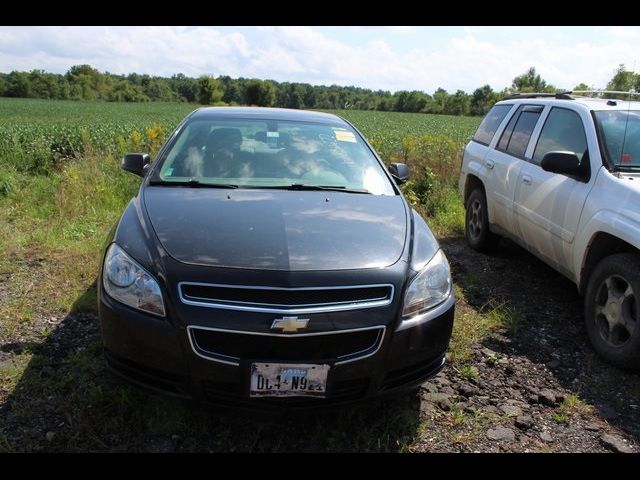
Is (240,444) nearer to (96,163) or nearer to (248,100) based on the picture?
(96,163)

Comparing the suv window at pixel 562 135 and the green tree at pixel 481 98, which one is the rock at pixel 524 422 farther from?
the green tree at pixel 481 98

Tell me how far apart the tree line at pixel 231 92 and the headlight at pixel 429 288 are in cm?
6439

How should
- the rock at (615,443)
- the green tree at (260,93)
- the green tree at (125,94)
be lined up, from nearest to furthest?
the rock at (615,443)
the green tree at (260,93)
the green tree at (125,94)

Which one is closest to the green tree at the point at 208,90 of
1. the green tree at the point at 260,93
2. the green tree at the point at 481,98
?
the green tree at the point at 260,93

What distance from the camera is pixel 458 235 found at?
256 inches

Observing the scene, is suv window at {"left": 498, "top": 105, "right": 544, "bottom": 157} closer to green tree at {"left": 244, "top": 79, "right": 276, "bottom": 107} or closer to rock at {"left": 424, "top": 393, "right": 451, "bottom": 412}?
rock at {"left": 424, "top": 393, "right": 451, "bottom": 412}

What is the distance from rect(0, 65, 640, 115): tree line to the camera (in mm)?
77625

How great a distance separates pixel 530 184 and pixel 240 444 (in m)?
3.38

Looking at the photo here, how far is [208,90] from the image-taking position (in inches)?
3467

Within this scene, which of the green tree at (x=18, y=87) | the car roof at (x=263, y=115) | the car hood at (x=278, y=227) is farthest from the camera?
the green tree at (x=18, y=87)

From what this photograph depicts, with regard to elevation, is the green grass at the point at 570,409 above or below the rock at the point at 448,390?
above

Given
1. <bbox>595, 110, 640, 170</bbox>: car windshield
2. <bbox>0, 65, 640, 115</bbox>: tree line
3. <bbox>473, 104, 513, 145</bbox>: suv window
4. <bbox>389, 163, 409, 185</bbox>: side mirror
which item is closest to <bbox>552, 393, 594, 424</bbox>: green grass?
<bbox>595, 110, 640, 170</bbox>: car windshield

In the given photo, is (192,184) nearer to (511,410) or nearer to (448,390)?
(448,390)

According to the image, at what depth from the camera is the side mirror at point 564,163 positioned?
12.2 feet
